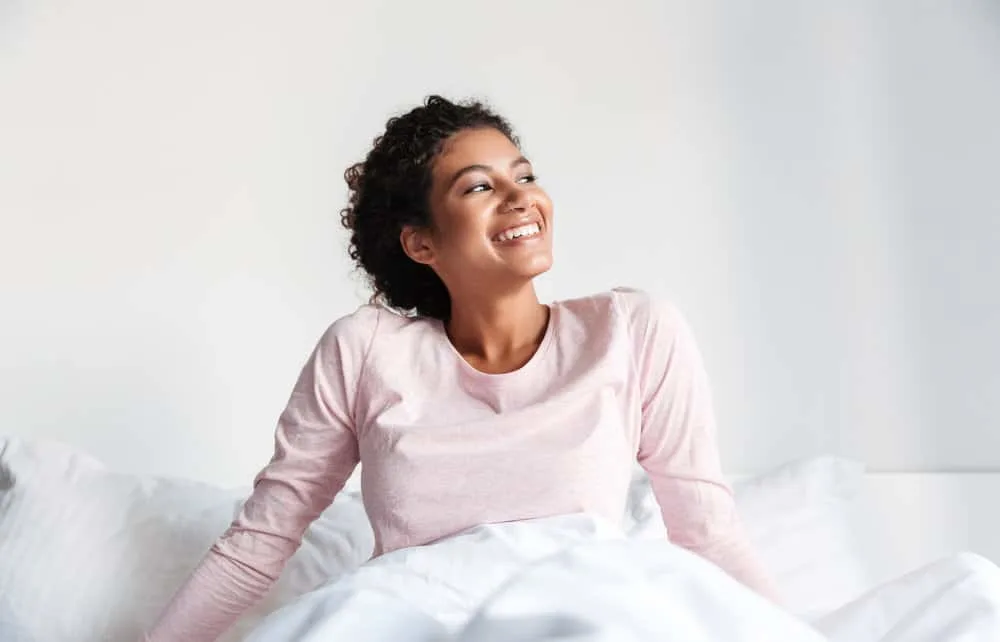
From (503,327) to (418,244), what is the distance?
148mm

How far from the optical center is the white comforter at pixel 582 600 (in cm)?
83

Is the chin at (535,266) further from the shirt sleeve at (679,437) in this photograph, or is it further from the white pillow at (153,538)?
the white pillow at (153,538)

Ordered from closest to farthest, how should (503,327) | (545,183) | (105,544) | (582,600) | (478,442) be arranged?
(582,600), (478,442), (503,327), (105,544), (545,183)

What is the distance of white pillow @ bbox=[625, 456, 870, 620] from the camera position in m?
1.53

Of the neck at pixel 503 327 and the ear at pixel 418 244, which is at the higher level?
the ear at pixel 418 244

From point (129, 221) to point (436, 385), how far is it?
85 centimetres

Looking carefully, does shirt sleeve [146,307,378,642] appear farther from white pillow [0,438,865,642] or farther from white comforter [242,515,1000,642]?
white comforter [242,515,1000,642]

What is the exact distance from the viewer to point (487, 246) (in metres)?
1.30

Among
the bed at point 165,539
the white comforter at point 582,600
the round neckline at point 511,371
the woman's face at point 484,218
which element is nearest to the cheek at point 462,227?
the woman's face at point 484,218

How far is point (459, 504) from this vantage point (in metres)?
1.25

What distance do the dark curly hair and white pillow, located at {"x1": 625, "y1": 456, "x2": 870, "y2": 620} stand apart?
0.43 metres

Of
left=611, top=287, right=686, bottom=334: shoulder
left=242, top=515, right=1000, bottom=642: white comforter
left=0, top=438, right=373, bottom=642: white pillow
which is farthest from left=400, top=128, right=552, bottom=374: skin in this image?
left=0, top=438, right=373, bottom=642: white pillow

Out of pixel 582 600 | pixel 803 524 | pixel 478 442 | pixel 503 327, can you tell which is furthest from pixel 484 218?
pixel 803 524

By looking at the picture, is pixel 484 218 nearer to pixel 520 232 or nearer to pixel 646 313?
pixel 520 232
